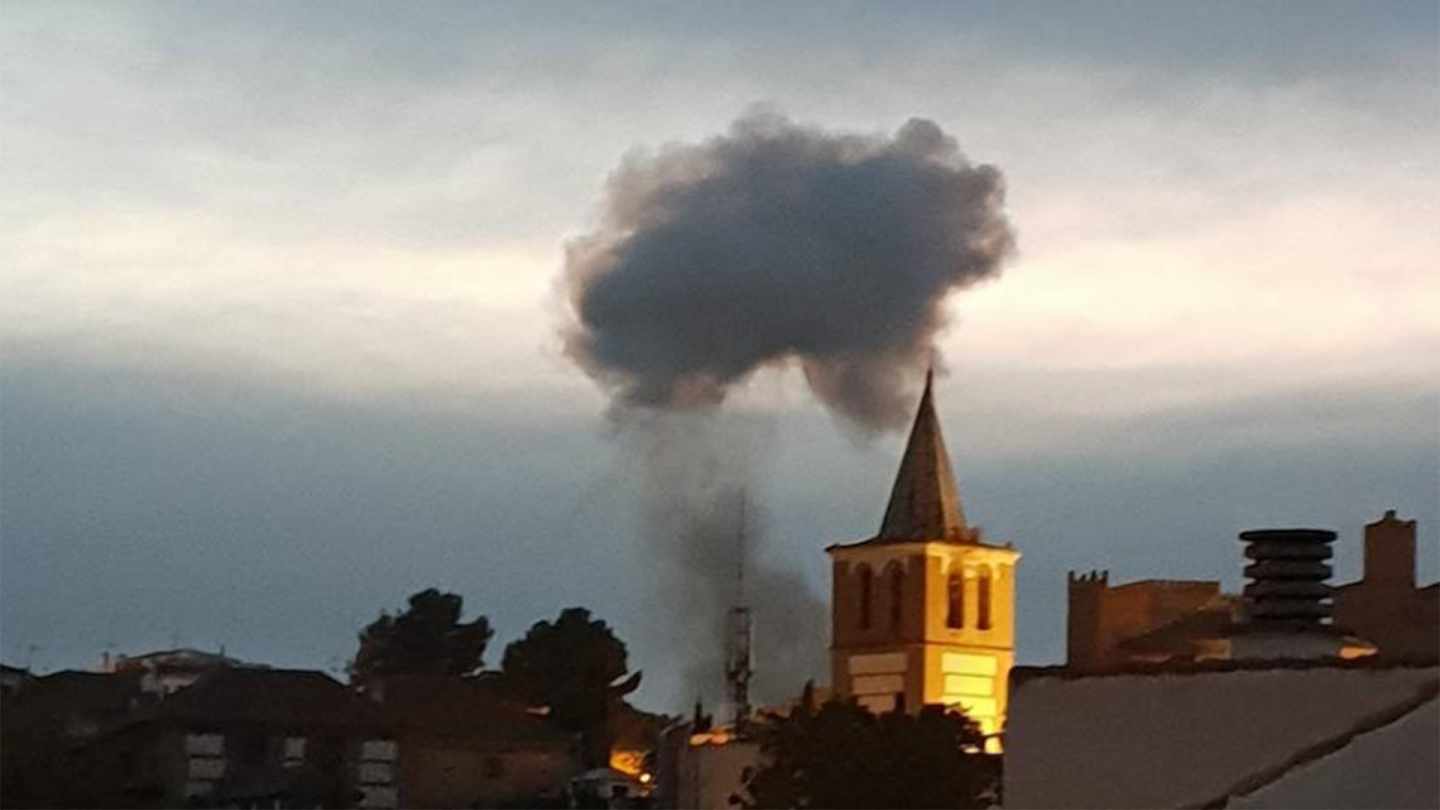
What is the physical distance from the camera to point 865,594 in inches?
3268

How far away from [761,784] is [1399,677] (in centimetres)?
2311

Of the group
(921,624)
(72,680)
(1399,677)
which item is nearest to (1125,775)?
(1399,677)

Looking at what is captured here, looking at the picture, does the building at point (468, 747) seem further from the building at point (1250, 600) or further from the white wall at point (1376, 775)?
the white wall at point (1376, 775)

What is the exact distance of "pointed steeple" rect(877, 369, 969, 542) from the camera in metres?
83.9

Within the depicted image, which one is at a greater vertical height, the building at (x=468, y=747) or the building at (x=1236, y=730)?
the building at (x=468, y=747)

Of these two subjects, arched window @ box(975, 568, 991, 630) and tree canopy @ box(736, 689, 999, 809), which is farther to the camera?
arched window @ box(975, 568, 991, 630)

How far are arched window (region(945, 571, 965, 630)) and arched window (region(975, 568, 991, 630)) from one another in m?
0.52

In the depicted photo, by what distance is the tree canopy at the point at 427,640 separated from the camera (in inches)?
3511

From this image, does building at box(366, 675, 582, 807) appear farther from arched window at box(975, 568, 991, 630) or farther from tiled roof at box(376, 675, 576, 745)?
arched window at box(975, 568, 991, 630)

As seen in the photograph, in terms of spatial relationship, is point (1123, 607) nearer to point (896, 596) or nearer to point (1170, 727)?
point (896, 596)

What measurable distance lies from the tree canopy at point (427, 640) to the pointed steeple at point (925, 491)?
14.3m

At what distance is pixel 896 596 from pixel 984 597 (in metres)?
2.53

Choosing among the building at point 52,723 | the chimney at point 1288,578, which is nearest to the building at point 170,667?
the building at point 52,723

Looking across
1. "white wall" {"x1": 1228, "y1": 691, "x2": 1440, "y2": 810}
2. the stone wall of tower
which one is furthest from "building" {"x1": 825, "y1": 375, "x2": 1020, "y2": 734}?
"white wall" {"x1": 1228, "y1": 691, "x2": 1440, "y2": 810}
